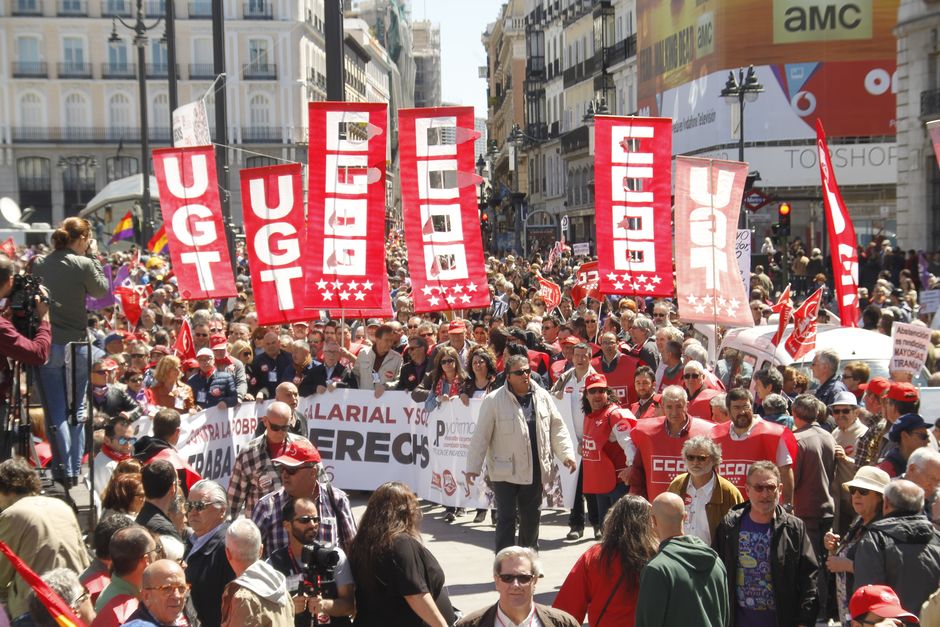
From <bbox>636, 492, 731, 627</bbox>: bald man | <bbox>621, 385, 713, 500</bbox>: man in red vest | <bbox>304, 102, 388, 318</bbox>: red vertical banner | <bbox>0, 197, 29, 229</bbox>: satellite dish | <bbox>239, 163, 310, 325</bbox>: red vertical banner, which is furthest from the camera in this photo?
<bbox>0, 197, 29, 229</bbox>: satellite dish

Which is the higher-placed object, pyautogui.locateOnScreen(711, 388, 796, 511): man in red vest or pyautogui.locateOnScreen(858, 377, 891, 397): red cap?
pyautogui.locateOnScreen(858, 377, 891, 397): red cap

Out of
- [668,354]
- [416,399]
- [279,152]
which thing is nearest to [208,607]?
[668,354]

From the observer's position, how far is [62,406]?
839cm

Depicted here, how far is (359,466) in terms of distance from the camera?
1295 cm

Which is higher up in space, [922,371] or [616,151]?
[616,151]

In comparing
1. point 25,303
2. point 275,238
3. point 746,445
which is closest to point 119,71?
point 275,238

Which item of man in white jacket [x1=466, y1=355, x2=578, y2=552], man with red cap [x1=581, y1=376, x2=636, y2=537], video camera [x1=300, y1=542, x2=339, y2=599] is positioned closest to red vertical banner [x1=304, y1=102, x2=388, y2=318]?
man with red cap [x1=581, y1=376, x2=636, y2=537]

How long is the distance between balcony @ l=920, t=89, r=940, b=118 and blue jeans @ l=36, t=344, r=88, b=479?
27.1m

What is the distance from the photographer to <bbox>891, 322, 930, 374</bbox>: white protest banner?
10.9m

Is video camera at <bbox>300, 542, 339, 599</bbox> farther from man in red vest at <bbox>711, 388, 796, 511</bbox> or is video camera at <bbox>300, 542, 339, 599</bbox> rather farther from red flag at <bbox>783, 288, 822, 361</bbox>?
red flag at <bbox>783, 288, 822, 361</bbox>

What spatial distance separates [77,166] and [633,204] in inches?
2991

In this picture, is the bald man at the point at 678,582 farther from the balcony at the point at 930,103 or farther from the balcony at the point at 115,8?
the balcony at the point at 115,8

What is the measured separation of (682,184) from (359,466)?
3.93 metres

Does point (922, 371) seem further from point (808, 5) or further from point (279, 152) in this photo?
point (279, 152)
